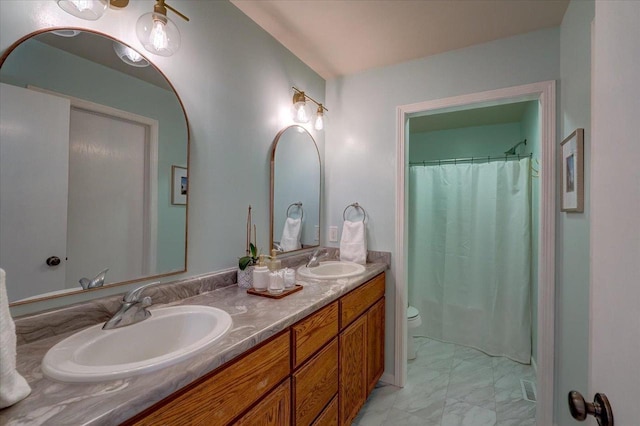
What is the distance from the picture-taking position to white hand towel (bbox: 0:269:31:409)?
21.6 inches

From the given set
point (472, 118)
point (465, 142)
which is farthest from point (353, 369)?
point (465, 142)

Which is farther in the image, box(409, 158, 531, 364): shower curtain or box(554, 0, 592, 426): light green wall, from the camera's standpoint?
box(409, 158, 531, 364): shower curtain

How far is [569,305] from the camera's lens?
151 cm

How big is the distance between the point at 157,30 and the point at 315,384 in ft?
5.20

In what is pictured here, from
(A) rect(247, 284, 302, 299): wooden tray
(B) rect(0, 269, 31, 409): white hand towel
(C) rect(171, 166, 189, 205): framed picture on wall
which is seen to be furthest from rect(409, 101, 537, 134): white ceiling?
(B) rect(0, 269, 31, 409): white hand towel

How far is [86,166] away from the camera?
3.31 ft

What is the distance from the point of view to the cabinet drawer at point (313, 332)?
1146 mm

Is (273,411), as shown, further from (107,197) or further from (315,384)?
(107,197)

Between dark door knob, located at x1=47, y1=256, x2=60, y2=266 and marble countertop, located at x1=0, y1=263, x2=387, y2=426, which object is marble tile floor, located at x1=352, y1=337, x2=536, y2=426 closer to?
marble countertop, located at x1=0, y1=263, x2=387, y2=426

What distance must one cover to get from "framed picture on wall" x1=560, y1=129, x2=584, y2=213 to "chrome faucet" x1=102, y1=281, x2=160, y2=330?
1.88m

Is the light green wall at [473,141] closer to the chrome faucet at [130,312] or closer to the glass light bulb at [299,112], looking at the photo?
the glass light bulb at [299,112]

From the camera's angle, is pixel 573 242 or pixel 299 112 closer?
pixel 573 242

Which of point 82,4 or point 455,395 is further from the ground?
point 82,4

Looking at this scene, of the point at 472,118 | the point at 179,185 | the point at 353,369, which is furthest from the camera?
the point at 472,118
